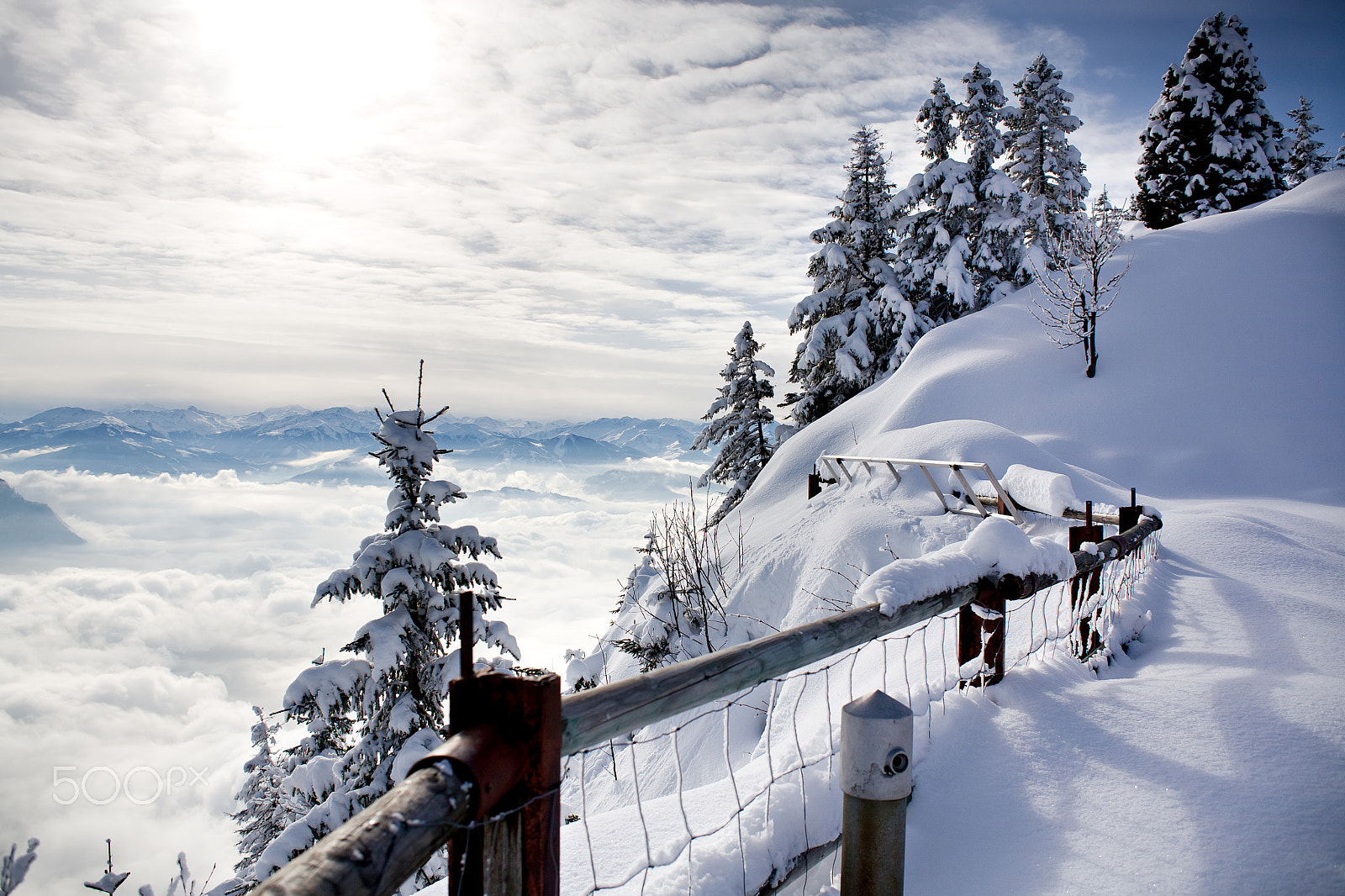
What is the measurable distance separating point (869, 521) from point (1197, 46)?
30.9 metres

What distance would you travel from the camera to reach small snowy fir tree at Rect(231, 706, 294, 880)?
12242 millimetres

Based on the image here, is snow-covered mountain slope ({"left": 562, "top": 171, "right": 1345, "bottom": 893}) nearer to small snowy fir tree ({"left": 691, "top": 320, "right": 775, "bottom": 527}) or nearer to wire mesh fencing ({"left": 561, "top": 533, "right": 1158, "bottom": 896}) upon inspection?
wire mesh fencing ({"left": 561, "top": 533, "right": 1158, "bottom": 896})

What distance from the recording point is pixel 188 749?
157m

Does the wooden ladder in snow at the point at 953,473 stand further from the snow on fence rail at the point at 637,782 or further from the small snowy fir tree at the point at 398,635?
the small snowy fir tree at the point at 398,635

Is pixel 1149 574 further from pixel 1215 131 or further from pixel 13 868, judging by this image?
pixel 1215 131

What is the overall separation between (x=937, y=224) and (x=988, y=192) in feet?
6.12

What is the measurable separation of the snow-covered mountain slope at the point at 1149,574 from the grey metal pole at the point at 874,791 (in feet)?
1.58

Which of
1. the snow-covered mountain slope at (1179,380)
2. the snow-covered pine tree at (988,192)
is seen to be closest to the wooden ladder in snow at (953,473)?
the snow-covered mountain slope at (1179,380)

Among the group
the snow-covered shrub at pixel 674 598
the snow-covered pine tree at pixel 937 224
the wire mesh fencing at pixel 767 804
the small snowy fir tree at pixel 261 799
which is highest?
the snow-covered pine tree at pixel 937 224

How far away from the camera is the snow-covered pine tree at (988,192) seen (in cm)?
2169

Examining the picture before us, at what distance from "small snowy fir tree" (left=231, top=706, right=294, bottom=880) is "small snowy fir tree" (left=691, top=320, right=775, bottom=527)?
14.4 metres

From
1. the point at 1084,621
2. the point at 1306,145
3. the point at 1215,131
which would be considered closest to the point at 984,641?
the point at 1084,621

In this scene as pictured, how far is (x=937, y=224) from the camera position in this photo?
71.1 ft

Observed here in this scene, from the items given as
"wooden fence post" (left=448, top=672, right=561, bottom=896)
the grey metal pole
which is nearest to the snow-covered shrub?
the grey metal pole
